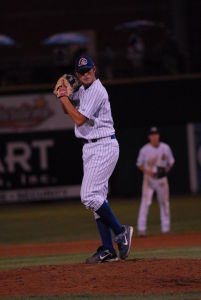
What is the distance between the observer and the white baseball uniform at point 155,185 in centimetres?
1521

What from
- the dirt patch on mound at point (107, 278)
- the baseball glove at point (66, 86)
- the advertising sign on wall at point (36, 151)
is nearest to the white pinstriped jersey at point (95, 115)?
the baseball glove at point (66, 86)

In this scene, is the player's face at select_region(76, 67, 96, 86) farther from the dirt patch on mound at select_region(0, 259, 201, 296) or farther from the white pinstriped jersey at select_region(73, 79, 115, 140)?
the dirt patch on mound at select_region(0, 259, 201, 296)

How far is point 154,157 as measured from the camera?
15.6 metres

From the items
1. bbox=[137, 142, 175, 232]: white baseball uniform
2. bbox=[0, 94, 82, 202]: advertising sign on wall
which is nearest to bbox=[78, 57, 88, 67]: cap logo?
bbox=[137, 142, 175, 232]: white baseball uniform

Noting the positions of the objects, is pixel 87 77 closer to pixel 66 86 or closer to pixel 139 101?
pixel 66 86

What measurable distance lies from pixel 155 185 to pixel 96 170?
772cm

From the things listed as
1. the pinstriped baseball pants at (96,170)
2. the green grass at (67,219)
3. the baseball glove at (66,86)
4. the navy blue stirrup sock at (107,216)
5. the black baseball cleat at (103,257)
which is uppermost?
the baseball glove at (66,86)

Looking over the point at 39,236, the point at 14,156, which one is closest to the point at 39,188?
the point at 14,156

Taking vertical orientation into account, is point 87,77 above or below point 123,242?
above

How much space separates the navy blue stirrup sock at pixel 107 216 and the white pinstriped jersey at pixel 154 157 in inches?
291

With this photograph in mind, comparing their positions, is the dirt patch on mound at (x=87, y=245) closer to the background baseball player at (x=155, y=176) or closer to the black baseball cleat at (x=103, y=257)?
the background baseball player at (x=155, y=176)

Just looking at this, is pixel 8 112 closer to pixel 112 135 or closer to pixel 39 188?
pixel 39 188

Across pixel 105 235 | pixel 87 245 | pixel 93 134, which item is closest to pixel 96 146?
pixel 93 134

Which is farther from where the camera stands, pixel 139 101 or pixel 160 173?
pixel 139 101
